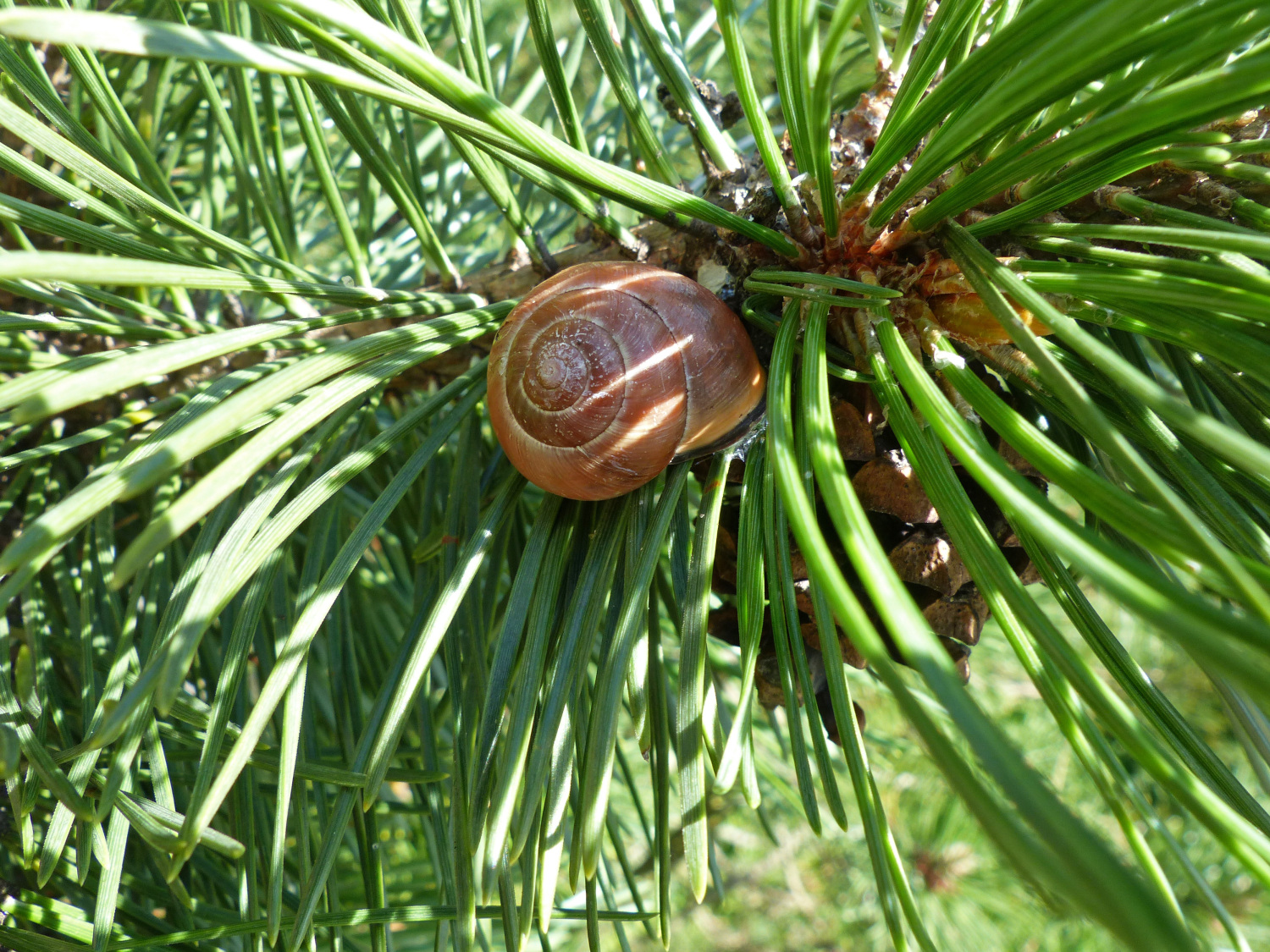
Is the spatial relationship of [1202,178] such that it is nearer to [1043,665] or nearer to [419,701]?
[1043,665]

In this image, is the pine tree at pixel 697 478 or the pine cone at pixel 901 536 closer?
the pine tree at pixel 697 478

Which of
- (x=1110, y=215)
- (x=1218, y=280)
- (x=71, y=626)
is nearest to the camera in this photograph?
(x=1218, y=280)

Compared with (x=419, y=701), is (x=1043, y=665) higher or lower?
lower

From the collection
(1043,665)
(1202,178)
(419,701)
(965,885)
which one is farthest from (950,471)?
(965,885)

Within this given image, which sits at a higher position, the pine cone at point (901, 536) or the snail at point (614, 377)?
the snail at point (614, 377)

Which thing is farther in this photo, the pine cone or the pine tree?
the pine cone

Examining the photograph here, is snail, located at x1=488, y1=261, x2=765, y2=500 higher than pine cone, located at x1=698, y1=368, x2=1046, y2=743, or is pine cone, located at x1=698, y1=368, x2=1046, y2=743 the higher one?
snail, located at x1=488, y1=261, x2=765, y2=500

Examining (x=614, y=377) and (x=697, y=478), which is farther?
(x=697, y=478)

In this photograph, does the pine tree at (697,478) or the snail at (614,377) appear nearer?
the pine tree at (697,478)
